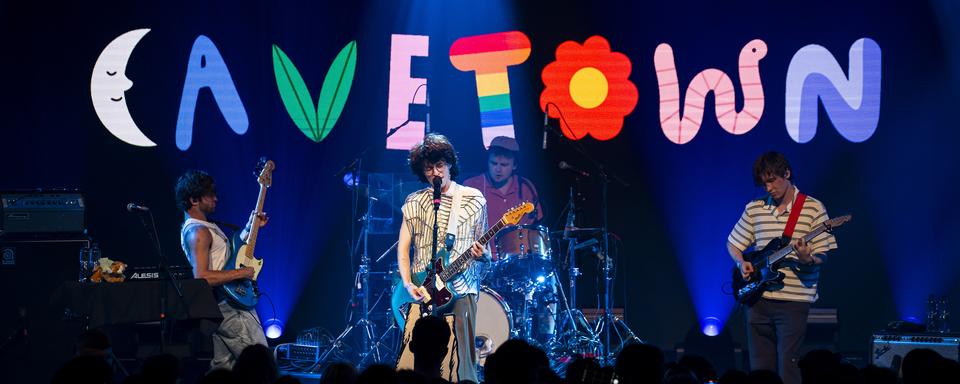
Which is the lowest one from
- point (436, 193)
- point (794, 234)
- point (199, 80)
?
point (794, 234)

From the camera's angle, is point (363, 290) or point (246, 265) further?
point (363, 290)

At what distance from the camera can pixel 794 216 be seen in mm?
8156

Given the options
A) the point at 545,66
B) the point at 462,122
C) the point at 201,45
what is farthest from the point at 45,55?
the point at 545,66

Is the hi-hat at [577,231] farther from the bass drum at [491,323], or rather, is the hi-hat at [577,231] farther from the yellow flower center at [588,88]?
the yellow flower center at [588,88]

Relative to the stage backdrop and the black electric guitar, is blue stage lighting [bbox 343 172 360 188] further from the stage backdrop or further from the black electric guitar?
the black electric guitar

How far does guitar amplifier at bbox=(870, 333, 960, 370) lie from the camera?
888cm

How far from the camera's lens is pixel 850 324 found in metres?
11.6

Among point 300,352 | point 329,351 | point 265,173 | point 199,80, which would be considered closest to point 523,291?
point 329,351

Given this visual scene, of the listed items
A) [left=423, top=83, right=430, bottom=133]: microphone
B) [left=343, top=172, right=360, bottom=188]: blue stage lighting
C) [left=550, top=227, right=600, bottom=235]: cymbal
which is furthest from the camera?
[left=423, top=83, right=430, bottom=133]: microphone

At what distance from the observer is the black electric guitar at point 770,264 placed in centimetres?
809

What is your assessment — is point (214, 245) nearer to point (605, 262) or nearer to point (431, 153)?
point (431, 153)

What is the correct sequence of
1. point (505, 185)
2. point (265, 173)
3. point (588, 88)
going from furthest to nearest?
point (588, 88) < point (505, 185) < point (265, 173)

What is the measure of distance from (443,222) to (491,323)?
6.72 ft

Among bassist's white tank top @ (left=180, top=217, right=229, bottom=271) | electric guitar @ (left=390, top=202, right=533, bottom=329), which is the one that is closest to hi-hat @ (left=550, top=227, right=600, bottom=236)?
electric guitar @ (left=390, top=202, right=533, bottom=329)
